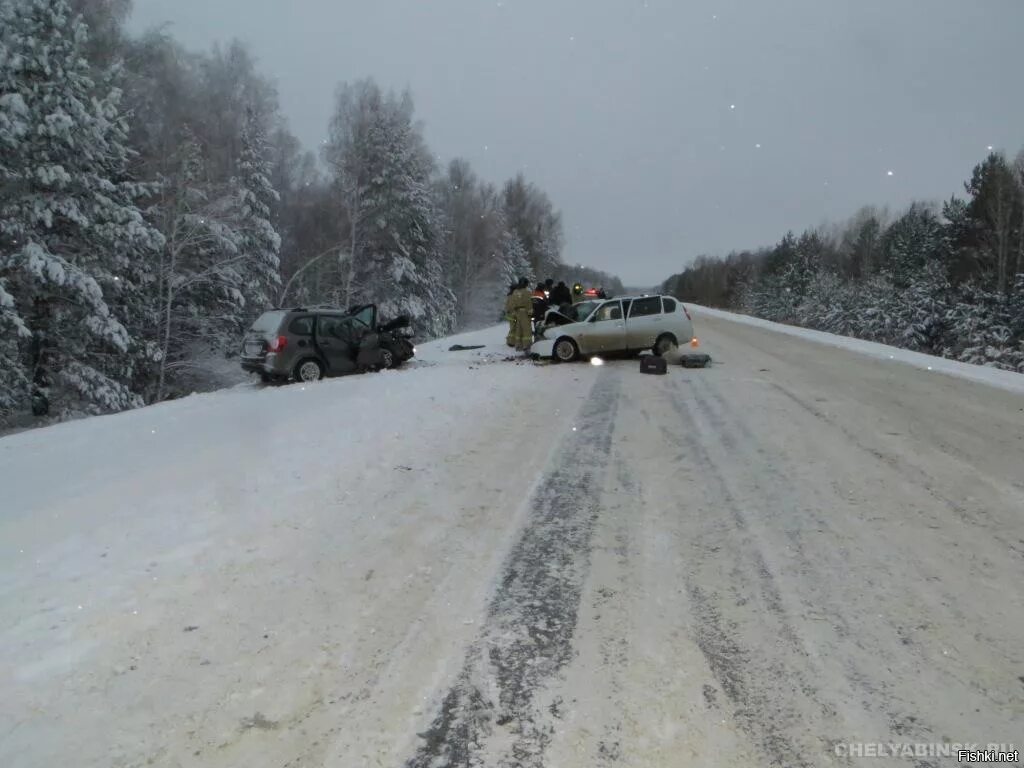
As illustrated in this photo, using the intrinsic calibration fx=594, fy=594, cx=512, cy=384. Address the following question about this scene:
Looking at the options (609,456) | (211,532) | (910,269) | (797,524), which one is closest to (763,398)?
(609,456)

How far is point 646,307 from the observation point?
616 inches

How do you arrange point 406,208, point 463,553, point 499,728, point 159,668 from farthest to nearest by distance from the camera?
point 406,208
point 463,553
point 159,668
point 499,728

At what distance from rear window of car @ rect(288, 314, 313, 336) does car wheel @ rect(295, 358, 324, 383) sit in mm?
619

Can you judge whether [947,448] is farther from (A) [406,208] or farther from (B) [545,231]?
(B) [545,231]

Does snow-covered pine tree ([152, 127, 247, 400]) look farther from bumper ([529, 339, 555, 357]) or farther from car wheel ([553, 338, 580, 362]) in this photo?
car wheel ([553, 338, 580, 362])

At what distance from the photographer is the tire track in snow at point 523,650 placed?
2.45 meters

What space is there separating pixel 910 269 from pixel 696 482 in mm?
49849

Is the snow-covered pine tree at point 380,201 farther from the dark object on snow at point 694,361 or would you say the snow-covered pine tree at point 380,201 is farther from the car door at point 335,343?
the dark object on snow at point 694,361

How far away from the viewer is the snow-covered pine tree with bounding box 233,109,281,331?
2761cm

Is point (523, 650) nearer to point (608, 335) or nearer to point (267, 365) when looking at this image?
point (267, 365)

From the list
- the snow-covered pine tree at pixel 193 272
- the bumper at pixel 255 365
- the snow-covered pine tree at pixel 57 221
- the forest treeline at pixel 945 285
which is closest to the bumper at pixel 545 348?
the bumper at pixel 255 365

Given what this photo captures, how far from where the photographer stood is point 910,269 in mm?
45312
